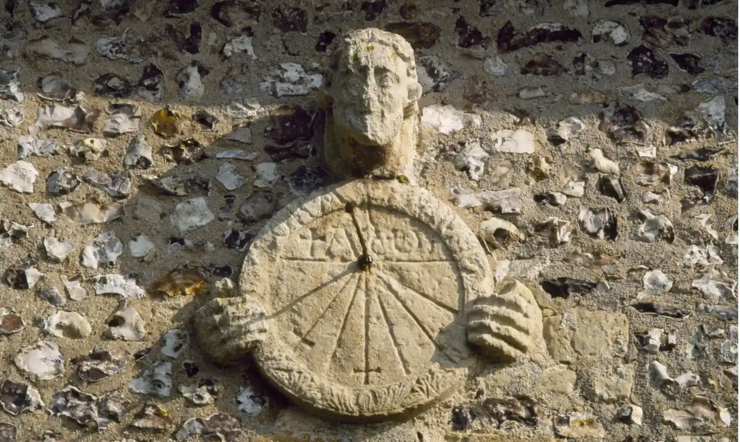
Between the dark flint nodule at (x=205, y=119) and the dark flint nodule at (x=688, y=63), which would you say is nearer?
the dark flint nodule at (x=205, y=119)

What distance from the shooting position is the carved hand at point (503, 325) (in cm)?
602

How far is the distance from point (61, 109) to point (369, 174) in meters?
1.23

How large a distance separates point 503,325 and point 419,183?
74 centimetres

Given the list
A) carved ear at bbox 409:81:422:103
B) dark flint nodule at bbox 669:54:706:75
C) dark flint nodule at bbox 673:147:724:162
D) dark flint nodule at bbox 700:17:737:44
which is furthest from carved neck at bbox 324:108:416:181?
dark flint nodule at bbox 700:17:737:44

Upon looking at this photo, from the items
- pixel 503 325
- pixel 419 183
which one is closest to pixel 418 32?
pixel 419 183

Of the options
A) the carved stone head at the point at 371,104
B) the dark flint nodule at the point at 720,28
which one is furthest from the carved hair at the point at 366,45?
the dark flint nodule at the point at 720,28

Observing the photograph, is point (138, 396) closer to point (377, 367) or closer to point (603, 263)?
point (377, 367)

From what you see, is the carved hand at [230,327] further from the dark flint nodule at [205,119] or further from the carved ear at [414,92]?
the carved ear at [414,92]

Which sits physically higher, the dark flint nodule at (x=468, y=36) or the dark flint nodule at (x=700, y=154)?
the dark flint nodule at (x=468, y=36)

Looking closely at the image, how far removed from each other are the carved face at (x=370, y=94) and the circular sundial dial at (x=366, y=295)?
28cm

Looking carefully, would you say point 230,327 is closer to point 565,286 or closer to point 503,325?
point 503,325

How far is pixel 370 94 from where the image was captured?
241 inches

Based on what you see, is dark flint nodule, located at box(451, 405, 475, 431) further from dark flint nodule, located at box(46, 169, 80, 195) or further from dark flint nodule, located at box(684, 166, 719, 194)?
dark flint nodule, located at box(46, 169, 80, 195)

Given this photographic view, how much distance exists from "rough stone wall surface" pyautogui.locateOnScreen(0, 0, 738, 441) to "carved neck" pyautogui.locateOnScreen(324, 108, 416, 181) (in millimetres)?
98
